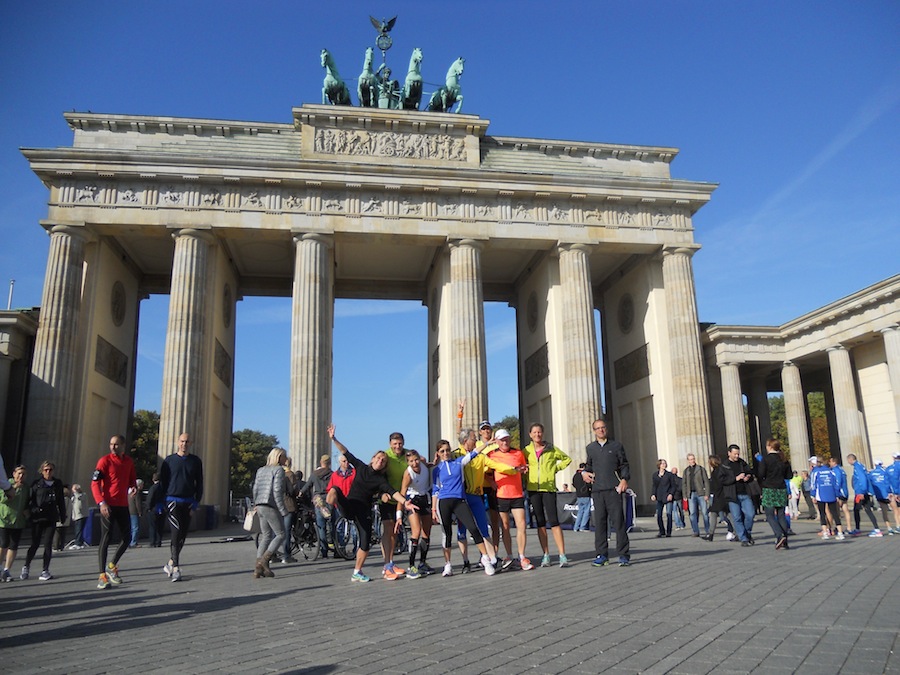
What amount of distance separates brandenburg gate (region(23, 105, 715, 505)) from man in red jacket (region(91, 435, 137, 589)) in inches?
568

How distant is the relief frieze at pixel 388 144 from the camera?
27.0 m

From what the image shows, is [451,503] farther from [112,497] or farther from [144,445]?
[144,445]

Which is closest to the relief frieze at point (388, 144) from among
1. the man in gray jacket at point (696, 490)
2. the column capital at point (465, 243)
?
the column capital at point (465, 243)

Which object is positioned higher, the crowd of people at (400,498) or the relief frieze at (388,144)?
the relief frieze at (388,144)

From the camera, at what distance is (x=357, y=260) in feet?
102

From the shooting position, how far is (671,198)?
27.9m

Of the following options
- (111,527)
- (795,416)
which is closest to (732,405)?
(795,416)

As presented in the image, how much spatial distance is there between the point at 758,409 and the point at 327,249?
2414cm

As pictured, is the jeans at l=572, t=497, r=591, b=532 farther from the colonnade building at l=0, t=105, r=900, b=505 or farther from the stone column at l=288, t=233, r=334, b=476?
the stone column at l=288, t=233, r=334, b=476

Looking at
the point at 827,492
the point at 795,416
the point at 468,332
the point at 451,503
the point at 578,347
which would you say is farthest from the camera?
the point at 795,416

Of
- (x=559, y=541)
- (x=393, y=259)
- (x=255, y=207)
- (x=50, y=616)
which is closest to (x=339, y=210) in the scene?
(x=255, y=207)

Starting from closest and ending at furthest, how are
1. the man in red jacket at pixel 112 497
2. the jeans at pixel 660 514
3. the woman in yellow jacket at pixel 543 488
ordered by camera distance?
the man in red jacket at pixel 112 497, the woman in yellow jacket at pixel 543 488, the jeans at pixel 660 514

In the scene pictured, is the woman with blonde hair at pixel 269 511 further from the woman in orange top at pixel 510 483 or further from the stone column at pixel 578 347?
the stone column at pixel 578 347

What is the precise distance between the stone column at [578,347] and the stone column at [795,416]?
34.6 feet
